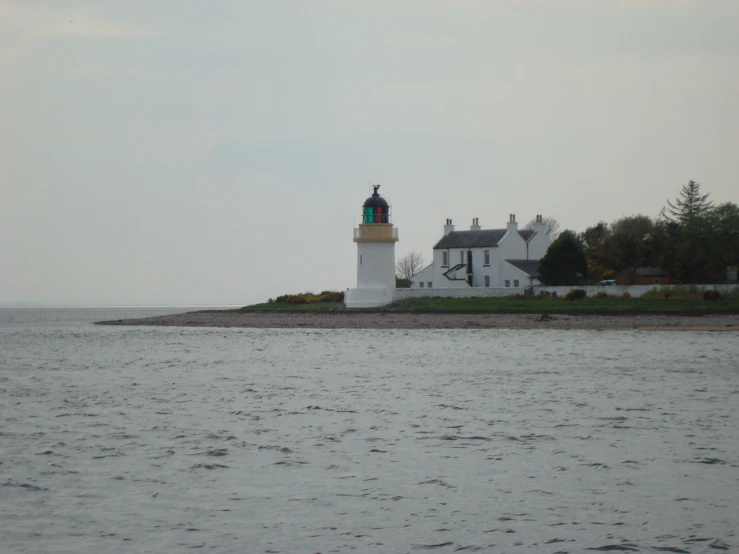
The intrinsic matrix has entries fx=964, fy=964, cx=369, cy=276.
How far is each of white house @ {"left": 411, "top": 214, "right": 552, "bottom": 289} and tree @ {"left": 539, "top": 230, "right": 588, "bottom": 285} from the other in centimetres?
404

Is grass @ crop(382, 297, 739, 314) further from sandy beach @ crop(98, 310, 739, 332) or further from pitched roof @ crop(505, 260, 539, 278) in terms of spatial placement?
pitched roof @ crop(505, 260, 539, 278)

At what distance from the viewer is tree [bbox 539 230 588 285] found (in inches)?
2418

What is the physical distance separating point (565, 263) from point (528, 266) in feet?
23.6

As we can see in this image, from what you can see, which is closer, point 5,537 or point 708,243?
point 5,537

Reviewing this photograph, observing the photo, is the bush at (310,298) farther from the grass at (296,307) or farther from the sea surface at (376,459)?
the sea surface at (376,459)

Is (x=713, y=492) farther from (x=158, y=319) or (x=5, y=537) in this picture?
(x=158, y=319)

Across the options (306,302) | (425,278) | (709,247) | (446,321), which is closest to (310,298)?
(306,302)

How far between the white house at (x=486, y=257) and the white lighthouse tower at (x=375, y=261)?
8319 mm

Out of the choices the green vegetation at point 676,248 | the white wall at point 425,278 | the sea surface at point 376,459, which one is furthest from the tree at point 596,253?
the sea surface at point 376,459

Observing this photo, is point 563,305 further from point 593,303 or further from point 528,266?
point 528,266

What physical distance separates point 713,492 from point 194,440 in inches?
329

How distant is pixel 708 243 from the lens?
213 feet

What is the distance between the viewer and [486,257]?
6981cm

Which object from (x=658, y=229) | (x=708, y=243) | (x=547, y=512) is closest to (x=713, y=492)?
(x=547, y=512)
